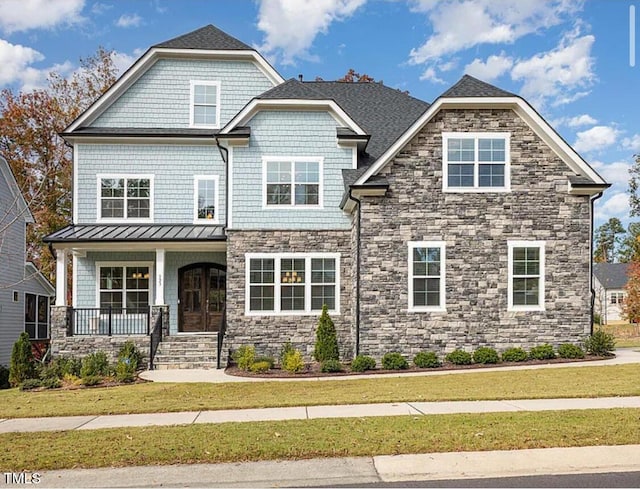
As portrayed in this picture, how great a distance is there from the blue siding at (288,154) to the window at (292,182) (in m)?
0.18

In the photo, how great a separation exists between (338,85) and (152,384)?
14651 mm

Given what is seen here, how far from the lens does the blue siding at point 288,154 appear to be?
18.7 m

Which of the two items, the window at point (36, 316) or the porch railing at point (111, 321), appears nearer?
the porch railing at point (111, 321)

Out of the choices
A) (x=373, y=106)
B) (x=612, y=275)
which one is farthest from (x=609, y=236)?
(x=373, y=106)

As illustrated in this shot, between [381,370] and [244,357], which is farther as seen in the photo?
[244,357]

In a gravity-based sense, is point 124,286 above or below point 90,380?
above

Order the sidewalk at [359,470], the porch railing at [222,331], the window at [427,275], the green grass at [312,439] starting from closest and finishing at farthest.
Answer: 1. the sidewalk at [359,470]
2. the green grass at [312,439]
3. the window at [427,275]
4. the porch railing at [222,331]

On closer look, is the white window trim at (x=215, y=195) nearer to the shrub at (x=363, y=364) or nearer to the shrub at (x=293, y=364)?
the shrub at (x=293, y=364)

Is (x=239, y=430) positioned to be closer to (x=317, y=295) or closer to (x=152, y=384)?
(x=152, y=384)

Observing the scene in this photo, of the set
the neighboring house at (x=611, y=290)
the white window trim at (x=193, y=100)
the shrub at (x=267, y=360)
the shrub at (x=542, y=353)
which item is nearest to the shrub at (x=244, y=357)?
the shrub at (x=267, y=360)

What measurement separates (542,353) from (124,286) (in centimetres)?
1308

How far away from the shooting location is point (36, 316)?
87.7 ft

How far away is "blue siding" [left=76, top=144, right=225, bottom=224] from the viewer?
67.6 feet

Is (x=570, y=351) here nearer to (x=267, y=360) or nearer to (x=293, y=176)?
(x=267, y=360)
